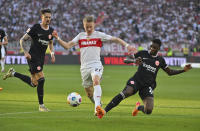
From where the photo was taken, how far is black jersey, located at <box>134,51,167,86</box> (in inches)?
369

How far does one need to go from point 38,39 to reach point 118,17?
31638 mm

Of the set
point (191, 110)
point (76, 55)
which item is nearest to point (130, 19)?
point (76, 55)

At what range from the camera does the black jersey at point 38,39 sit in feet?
35.3

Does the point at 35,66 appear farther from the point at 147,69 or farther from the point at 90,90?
the point at 147,69

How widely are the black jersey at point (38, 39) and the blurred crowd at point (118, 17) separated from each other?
2816cm

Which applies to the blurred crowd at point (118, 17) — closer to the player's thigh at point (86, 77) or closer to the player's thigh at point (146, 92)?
the player's thigh at point (86, 77)

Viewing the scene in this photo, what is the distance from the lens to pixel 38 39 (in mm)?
10891

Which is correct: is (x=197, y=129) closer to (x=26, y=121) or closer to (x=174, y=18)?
(x=26, y=121)

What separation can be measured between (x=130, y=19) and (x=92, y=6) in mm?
4092

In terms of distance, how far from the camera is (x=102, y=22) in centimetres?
4081

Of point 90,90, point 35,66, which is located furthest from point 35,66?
point 90,90

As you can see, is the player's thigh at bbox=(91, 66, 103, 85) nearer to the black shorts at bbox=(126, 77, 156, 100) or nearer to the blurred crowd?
the black shorts at bbox=(126, 77, 156, 100)

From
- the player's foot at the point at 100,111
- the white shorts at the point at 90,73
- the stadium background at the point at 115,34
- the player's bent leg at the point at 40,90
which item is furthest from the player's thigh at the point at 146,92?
the stadium background at the point at 115,34

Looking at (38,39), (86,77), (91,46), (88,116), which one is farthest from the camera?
(38,39)
